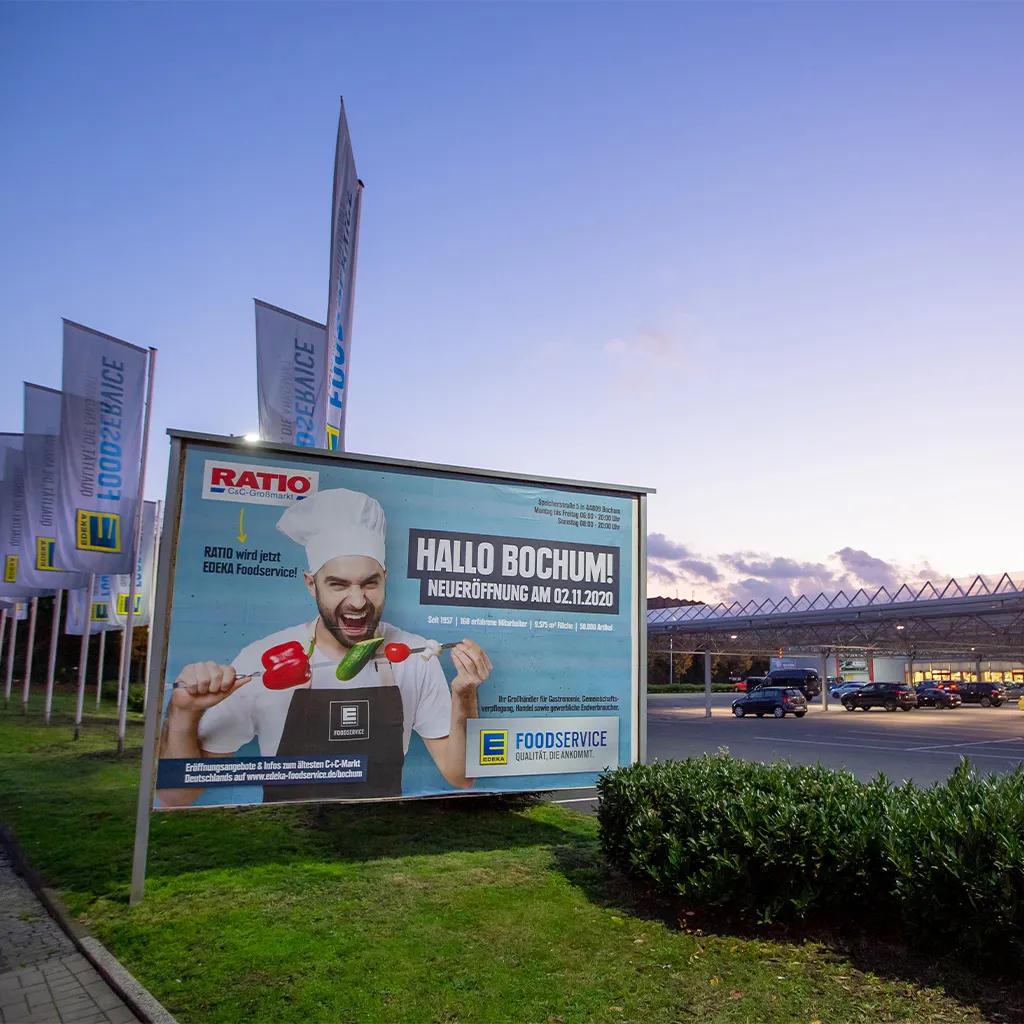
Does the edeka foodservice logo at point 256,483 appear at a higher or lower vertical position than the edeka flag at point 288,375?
lower

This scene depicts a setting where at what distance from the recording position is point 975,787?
601 cm

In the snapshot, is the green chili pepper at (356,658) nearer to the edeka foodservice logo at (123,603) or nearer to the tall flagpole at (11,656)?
the edeka foodservice logo at (123,603)

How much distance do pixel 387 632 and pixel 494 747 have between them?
5.58 ft

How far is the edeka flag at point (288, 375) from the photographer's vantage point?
14.6 m

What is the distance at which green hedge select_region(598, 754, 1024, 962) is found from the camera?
5.09 meters

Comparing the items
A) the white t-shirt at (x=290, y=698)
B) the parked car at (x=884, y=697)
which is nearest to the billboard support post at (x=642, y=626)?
the white t-shirt at (x=290, y=698)

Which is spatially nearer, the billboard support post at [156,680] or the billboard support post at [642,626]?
the billboard support post at [156,680]

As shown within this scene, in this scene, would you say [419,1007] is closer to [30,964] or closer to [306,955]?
[306,955]

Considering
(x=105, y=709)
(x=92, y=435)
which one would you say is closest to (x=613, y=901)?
(x=92, y=435)

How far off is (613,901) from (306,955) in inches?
103

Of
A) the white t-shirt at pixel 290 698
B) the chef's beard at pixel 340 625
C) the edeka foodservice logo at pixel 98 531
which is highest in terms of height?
the edeka foodservice logo at pixel 98 531

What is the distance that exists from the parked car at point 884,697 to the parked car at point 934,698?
458 cm

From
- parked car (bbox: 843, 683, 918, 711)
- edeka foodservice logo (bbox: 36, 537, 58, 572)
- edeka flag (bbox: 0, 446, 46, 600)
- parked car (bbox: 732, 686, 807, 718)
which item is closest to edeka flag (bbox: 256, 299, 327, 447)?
edeka foodservice logo (bbox: 36, 537, 58, 572)

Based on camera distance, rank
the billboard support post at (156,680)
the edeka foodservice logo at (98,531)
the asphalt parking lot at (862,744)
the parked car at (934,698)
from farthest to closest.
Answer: the parked car at (934,698), the asphalt parking lot at (862,744), the edeka foodservice logo at (98,531), the billboard support post at (156,680)
